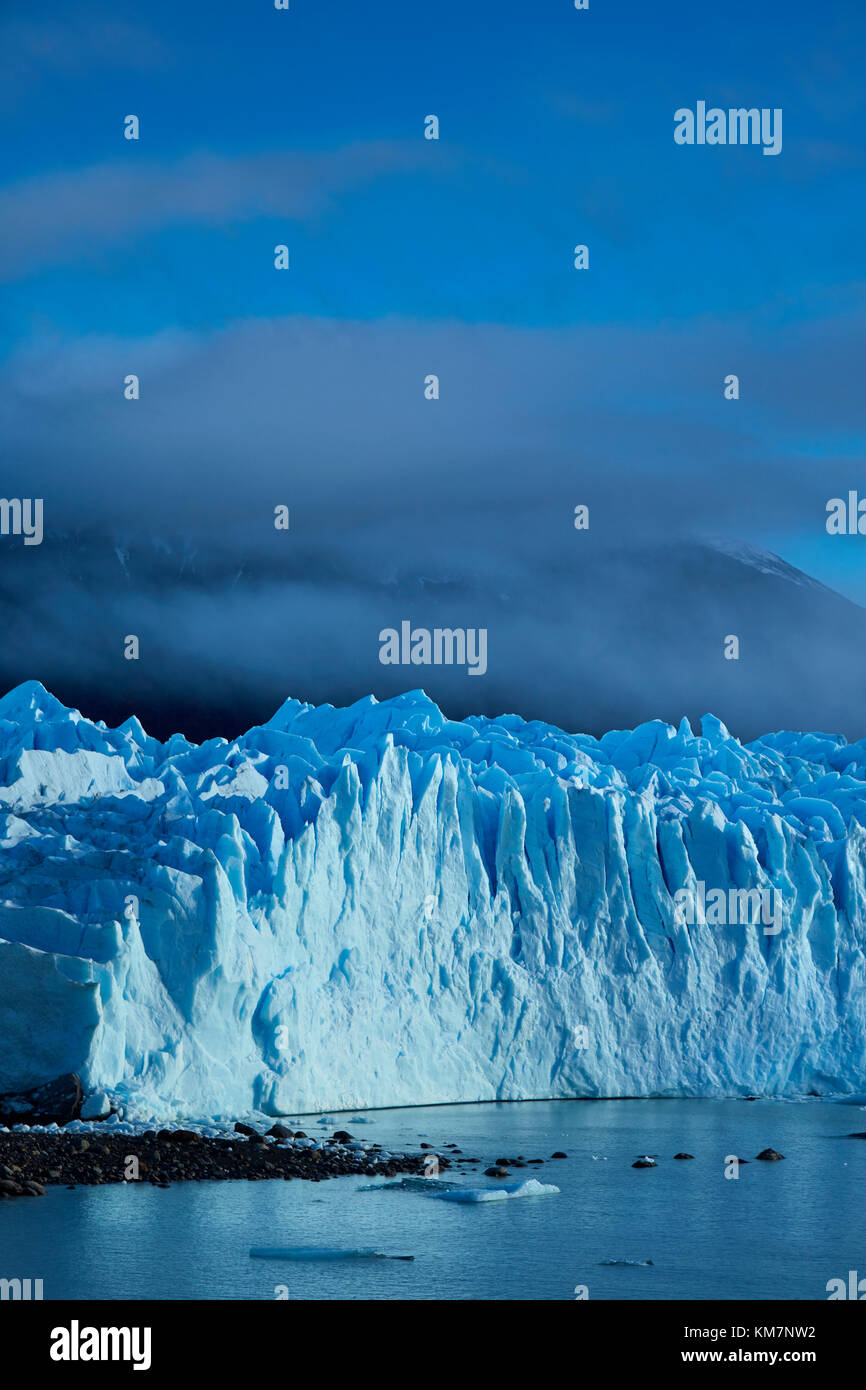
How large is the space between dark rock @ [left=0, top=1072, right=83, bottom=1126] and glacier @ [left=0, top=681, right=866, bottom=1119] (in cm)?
25

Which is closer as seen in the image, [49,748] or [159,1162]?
[159,1162]

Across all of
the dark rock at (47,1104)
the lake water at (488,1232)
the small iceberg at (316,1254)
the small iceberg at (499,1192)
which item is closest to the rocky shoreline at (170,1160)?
the lake water at (488,1232)

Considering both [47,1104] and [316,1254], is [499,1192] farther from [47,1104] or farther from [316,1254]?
[47,1104]

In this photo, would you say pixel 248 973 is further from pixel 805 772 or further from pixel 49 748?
pixel 805 772

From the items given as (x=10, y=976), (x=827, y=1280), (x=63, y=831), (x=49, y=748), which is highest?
(x=49, y=748)

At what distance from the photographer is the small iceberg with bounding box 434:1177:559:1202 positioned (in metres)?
16.9

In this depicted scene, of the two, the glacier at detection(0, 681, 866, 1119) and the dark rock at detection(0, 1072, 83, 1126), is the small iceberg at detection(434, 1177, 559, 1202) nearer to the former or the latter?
the glacier at detection(0, 681, 866, 1119)

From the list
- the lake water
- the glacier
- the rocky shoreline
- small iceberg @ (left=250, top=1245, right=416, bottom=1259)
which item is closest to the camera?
the lake water

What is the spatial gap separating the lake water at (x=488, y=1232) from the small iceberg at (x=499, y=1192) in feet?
0.35

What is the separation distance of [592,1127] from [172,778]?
8.92 meters

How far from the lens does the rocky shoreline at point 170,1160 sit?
55.4 feet

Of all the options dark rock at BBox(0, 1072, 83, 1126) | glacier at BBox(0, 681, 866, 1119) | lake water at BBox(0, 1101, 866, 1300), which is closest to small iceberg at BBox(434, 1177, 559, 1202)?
lake water at BBox(0, 1101, 866, 1300)
